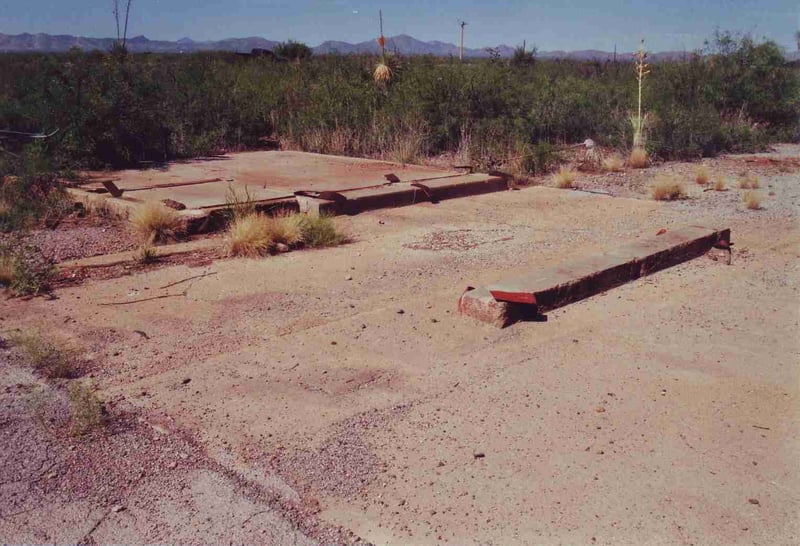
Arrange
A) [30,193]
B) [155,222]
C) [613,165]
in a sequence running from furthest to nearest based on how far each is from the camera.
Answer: [613,165] → [30,193] → [155,222]

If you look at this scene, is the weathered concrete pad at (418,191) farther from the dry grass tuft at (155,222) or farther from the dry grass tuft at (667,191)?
the dry grass tuft at (667,191)

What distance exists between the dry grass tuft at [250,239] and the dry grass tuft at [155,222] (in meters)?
0.90

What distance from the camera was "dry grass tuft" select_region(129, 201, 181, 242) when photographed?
857 centimetres

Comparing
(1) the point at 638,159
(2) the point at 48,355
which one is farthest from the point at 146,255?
(1) the point at 638,159

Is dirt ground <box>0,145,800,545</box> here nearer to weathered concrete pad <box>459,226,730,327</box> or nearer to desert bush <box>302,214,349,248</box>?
weathered concrete pad <box>459,226,730,327</box>

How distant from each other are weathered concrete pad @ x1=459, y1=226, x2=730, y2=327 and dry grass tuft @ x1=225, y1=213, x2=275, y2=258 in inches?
105

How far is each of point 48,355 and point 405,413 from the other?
7.72 ft

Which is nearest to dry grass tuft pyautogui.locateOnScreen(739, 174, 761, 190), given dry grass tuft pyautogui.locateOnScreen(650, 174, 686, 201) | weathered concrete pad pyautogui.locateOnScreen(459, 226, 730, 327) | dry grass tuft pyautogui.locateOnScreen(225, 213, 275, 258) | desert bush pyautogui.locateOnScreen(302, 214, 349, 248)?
dry grass tuft pyautogui.locateOnScreen(650, 174, 686, 201)

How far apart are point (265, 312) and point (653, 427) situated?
313 cm

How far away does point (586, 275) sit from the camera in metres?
6.50

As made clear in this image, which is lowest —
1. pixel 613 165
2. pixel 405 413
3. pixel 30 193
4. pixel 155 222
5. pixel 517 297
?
pixel 405 413

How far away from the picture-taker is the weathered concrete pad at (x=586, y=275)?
593 cm

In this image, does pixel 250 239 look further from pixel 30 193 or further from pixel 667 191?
pixel 667 191

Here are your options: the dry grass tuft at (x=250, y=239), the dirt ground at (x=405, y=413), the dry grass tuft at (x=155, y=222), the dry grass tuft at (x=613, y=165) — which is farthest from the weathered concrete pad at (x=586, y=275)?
the dry grass tuft at (x=613, y=165)
